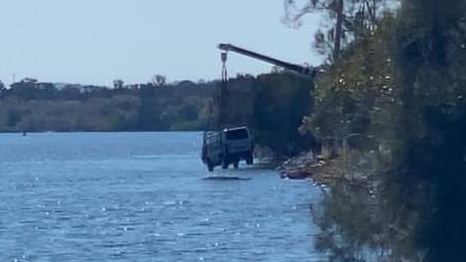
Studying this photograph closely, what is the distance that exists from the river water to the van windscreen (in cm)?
174

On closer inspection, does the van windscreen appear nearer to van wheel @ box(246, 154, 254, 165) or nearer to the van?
the van

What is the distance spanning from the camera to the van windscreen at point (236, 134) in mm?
91188

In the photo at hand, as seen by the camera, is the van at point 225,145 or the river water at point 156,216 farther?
the van at point 225,145

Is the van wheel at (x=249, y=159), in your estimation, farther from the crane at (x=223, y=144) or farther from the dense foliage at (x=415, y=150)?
the dense foliage at (x=415, y=150)

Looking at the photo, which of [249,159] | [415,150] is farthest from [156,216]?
[249,159]

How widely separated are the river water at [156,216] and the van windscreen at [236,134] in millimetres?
1745

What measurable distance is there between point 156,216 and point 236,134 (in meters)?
32.8

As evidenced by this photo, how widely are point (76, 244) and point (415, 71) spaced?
82.9 feet

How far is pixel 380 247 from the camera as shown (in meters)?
22.4

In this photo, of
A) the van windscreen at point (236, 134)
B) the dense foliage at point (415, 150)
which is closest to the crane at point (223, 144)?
the van windscreen at point (236, 134)

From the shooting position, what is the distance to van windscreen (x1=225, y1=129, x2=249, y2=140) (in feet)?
299

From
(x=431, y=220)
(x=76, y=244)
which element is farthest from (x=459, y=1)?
(x=76, y=244)

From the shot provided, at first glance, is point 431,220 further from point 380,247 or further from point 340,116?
point 340,116

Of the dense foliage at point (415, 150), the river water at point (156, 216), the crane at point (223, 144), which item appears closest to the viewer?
the dense foliage at point (415, 150)
